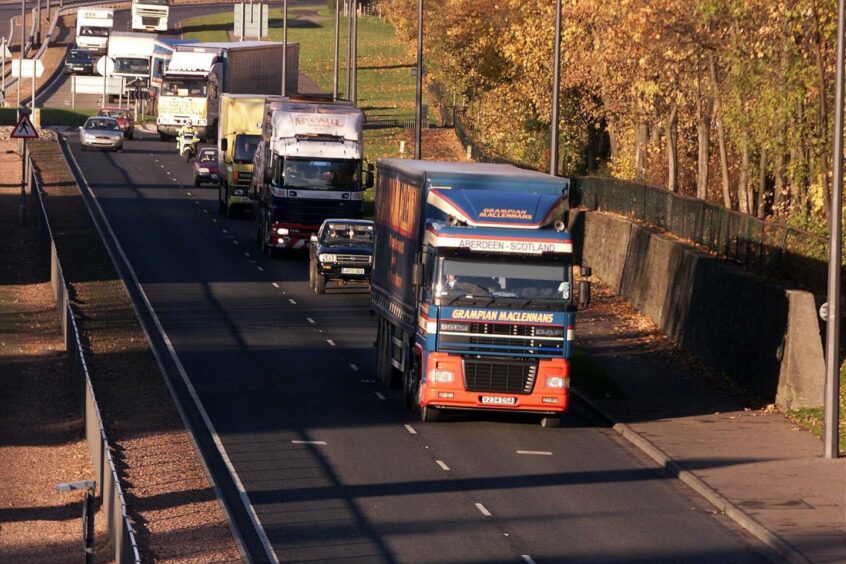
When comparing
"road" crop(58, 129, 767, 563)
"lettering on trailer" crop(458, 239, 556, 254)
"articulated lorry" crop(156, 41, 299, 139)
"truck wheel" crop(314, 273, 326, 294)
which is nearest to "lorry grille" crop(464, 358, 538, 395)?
"road" crop(58, 129, 767, 563)

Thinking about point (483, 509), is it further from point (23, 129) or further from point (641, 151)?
point (641, 151)

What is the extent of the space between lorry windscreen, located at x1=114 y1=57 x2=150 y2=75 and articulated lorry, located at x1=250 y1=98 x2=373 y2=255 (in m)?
54.9

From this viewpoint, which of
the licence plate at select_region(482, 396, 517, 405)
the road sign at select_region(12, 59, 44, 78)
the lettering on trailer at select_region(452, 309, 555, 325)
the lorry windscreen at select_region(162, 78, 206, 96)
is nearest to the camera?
the lettering on trailer at select_region(452, 309, 555, 325)

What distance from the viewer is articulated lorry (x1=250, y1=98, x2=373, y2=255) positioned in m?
42.7

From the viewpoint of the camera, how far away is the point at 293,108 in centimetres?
4288

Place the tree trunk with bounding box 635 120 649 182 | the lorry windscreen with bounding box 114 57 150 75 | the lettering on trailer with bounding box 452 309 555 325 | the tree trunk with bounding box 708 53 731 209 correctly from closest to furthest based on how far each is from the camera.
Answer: the lettering on trailer with bounding box 452 309 555 325 < the tree trunk with bounding box 708 53 731 209 < the tree trunk with bounding box 635 120 649 182 < the lorry windscreen with bounding box 114 57 150 75

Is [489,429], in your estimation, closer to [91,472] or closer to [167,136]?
[91,472]

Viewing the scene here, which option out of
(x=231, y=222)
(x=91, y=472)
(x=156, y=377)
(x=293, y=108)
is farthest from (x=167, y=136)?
(x=91, y=472)

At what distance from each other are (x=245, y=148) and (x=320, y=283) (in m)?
15.1

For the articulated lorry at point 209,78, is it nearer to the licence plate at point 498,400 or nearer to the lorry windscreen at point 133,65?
the lorry windscreen at point 133,65

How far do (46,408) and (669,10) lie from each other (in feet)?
61.8

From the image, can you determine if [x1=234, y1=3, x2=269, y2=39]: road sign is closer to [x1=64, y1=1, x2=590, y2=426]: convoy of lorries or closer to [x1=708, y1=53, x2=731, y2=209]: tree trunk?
[x1=708, y1=53, x2=731, y2=209]: tree trunk

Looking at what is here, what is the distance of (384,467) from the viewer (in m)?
21.1

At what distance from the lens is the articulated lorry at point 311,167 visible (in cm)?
4272
